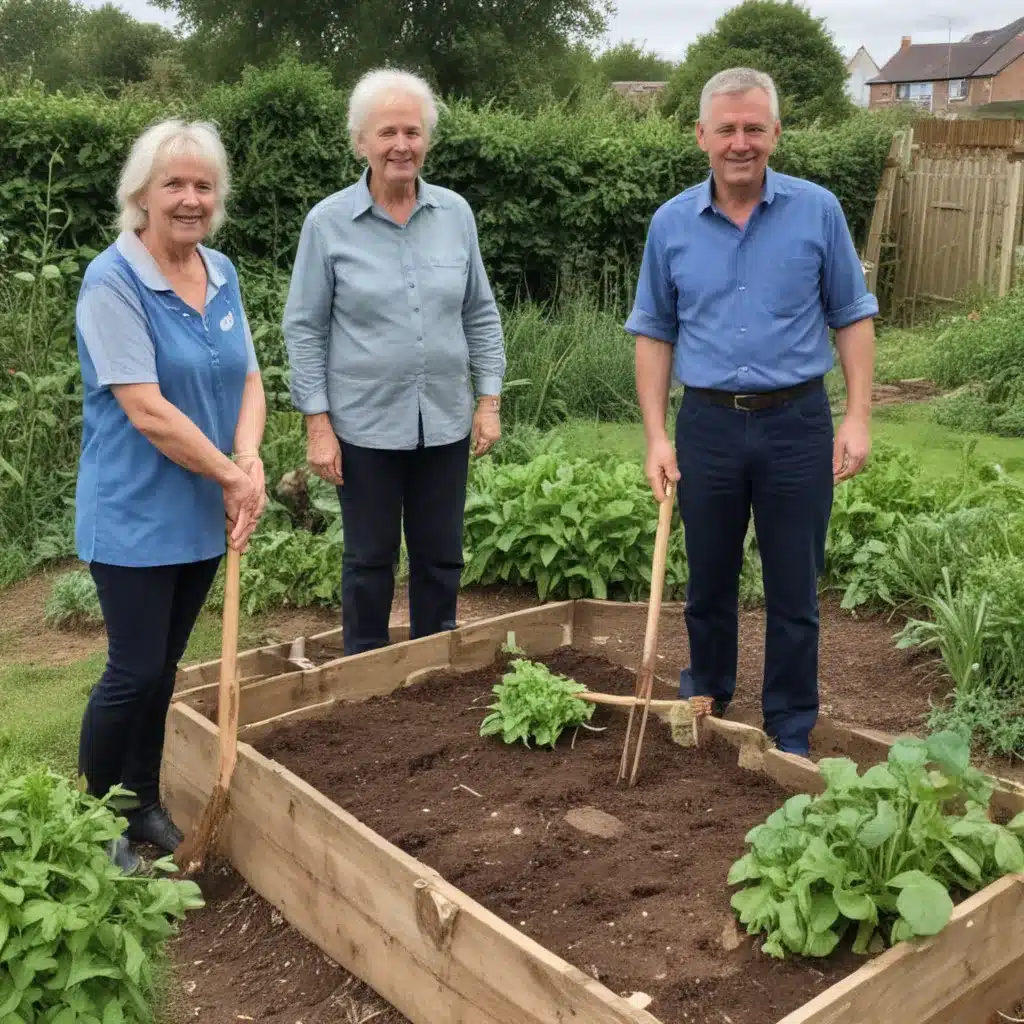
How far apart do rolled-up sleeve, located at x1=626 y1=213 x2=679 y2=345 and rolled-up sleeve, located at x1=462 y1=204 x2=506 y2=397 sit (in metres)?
0.63

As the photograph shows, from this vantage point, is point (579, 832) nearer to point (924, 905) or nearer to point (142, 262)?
point (924, 905)

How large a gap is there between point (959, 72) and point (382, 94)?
86079 mm

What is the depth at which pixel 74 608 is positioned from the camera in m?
5.65

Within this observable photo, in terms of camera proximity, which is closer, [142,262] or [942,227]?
[142,262]

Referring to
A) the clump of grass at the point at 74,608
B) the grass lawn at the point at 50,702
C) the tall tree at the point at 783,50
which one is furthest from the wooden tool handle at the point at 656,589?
the tall tree at the point at 783,50

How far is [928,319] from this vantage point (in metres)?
14.1

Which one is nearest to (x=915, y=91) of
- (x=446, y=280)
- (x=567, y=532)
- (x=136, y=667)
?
(x=567, y=532)

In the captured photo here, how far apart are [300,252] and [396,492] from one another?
85 cm

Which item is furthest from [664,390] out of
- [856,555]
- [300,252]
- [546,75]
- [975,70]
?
[975,70]

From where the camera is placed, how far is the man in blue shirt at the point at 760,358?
11.4 feet

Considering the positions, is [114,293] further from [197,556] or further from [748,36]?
[748,36]

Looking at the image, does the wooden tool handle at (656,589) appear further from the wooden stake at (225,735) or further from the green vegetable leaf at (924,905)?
the green vegetable leaf at (924,905)

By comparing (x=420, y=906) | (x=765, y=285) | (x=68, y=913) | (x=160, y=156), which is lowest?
(x=420, y=906)

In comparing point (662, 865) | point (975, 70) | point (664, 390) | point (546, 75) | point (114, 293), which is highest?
point (975, 70)
